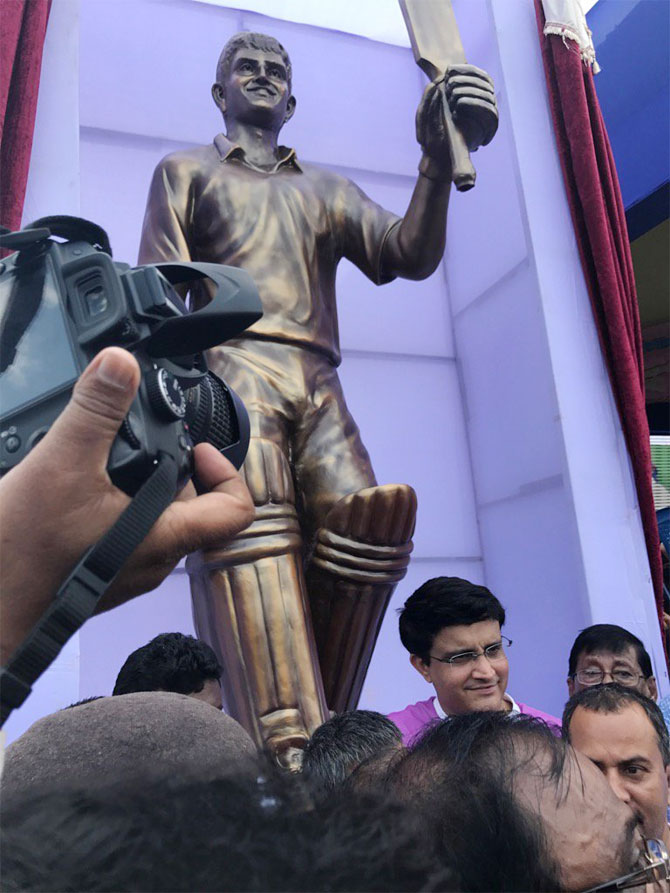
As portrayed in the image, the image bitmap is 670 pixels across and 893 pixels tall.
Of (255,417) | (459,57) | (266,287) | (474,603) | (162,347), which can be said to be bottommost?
(474,603)

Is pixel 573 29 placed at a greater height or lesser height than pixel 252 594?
greater

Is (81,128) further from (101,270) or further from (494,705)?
(101,270)

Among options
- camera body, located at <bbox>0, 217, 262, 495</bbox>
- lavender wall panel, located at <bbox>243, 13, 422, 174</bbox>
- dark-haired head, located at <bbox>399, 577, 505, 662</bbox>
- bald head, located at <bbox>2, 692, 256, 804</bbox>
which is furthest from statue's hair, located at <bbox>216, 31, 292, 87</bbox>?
bald head, located at <bbox>2, 692, 256, 804</bbox>

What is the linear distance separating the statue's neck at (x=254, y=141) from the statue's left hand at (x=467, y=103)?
485 mm

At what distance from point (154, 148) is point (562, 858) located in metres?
2.81

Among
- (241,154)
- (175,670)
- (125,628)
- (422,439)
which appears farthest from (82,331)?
(422,439)

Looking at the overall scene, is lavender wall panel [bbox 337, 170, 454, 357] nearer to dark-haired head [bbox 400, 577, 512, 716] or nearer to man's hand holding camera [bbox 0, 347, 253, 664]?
dark-haired head [bbox 400, 577, 512, 716]

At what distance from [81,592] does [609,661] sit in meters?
1.69

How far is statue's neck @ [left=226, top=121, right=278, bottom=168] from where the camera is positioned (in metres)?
2.29

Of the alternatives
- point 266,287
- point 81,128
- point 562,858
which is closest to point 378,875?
point 562,858

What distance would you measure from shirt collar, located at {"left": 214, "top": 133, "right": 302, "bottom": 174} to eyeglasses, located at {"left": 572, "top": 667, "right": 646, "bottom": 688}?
1395mm

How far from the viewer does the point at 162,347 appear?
76 cm

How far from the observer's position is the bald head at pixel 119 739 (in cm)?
58

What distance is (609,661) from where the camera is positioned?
2.07m
